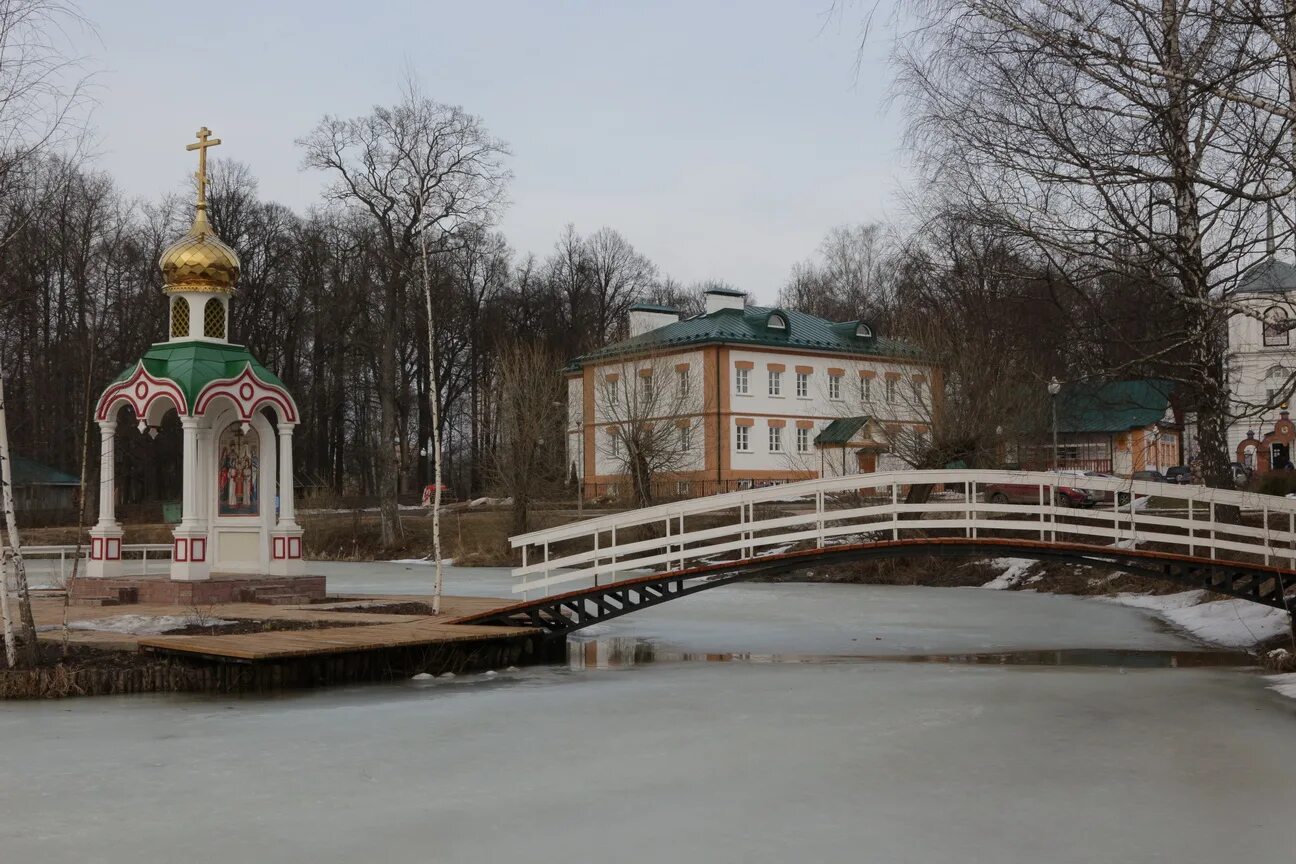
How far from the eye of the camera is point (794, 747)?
34.5 feet

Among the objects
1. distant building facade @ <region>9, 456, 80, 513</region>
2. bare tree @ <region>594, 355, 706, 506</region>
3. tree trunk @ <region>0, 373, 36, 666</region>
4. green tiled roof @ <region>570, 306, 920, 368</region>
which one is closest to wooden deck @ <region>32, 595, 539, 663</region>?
tree trunk @ <region>0, 373, 36, 666</region>

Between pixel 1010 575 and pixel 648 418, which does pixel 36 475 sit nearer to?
pixel 648 418

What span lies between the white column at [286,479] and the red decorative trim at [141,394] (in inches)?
68.1

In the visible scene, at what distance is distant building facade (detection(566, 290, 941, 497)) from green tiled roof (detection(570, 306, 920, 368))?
0.05 meters

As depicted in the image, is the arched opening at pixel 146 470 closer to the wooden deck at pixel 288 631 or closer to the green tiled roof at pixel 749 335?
the green tiled roof at pixel 749 335

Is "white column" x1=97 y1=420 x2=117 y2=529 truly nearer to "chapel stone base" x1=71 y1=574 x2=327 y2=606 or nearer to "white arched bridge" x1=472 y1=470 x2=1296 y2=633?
"chapel stone base" x1=71 y1=574 x2=327 y2=606

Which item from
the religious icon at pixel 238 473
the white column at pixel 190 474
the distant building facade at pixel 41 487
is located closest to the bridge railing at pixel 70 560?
the religious icon at pixel 238 473

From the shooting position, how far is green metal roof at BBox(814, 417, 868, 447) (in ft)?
145

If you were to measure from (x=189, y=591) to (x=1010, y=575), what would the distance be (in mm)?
18519

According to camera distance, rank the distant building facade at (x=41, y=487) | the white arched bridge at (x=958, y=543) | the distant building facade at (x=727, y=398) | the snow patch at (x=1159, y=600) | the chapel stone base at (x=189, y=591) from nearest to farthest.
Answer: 1. the white arched bridge at (x=958, y=543)
2. the chapel stone base at (x=189, y=591)
3. the snow patch at (x=1159, y=600)
4. the distant building facade at (x=727, y=398)
5. the distant building facade at (x=41, y=487)

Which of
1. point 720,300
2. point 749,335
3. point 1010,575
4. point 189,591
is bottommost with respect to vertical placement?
point 1010,575

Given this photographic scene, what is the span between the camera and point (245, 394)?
2011 cm

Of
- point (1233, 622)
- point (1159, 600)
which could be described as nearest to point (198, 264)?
point (1233, 622)

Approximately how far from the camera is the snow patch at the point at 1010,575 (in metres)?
29.5
